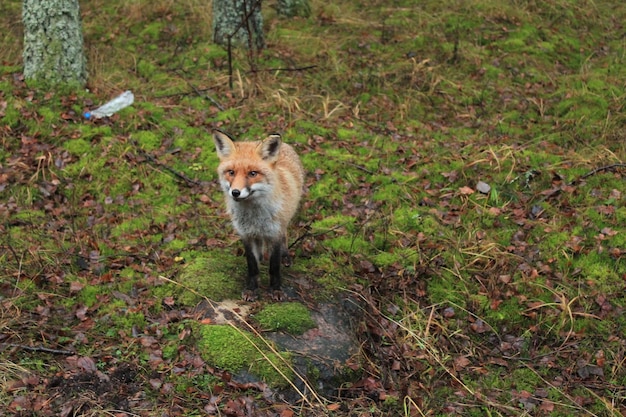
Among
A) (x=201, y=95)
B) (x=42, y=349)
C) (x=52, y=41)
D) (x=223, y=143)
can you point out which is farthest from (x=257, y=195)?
(x=52, y=41)

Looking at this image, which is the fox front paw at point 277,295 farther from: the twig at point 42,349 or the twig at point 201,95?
the twig at point 201,95

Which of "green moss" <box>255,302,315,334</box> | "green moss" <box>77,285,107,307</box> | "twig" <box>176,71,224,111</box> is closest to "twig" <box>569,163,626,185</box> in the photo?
"green moss" <box>255,302,315,334</box>

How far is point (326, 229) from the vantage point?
6.92 m

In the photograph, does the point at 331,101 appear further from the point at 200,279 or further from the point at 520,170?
the point at 200,279

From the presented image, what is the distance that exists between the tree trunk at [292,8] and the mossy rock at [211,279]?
7474mm

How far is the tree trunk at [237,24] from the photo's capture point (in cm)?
1009

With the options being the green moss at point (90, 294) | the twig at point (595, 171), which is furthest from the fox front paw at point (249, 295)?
the twig at point (595, 171)

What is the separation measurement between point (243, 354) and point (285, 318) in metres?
0.58

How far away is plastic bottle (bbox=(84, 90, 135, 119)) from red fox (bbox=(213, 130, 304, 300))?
3.88 metres

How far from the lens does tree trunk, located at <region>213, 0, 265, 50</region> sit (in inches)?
397

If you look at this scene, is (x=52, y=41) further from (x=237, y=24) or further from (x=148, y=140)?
(x=237, y=24)

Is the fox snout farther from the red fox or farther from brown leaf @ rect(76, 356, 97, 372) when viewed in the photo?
brown leaf @ rect(76, 356, 97, 372)

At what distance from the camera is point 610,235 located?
648 centimetres

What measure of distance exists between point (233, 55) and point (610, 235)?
22.5 ft
